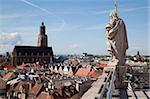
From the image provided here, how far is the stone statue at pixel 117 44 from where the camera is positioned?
5238 mm

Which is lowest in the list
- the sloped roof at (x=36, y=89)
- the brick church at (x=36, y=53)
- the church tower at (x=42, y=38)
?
the sloped roof at (x=36, y=89)

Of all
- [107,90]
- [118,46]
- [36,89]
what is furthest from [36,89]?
[107,90]

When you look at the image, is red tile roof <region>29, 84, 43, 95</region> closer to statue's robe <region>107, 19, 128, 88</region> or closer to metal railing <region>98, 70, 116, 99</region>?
statue's robe <region>107, 19, 128, 88</region>

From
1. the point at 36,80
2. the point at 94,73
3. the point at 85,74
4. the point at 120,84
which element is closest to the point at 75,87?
the point at 36,80

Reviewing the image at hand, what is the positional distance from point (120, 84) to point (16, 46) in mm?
72052

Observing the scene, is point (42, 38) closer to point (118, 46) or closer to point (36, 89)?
point (36, 89)

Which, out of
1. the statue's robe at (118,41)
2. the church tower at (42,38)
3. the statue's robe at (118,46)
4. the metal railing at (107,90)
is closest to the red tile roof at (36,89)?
the statue's robe at (118,46)

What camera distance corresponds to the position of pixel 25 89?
30375 millimetres

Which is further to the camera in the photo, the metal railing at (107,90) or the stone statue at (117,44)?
the stone statue at (117,44)

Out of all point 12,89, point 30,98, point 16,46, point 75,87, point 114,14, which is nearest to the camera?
point 114,14

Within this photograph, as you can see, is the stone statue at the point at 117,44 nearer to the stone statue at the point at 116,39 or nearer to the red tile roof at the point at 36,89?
the stone statue at the point at 116,39

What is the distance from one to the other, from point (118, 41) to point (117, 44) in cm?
5

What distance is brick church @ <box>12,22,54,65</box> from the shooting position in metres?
75.5

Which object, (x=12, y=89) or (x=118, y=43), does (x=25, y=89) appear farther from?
(x=118, y=43)
